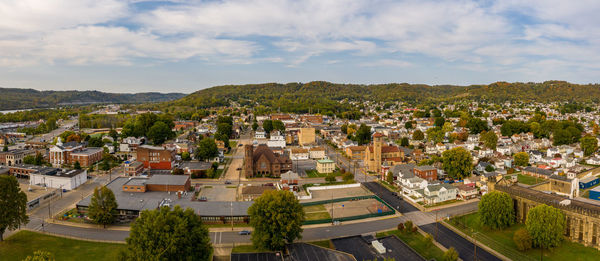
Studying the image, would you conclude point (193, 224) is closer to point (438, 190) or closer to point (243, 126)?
point (438, 190)

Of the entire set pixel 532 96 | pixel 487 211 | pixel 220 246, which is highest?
pixel 532 96

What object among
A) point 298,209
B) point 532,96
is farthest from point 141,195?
point 532,96

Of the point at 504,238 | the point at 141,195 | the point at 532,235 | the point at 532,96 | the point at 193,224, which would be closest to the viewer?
the point at 193,224

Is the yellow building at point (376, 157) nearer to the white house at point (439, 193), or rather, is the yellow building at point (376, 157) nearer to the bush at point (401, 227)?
the white house at point (439, 193)

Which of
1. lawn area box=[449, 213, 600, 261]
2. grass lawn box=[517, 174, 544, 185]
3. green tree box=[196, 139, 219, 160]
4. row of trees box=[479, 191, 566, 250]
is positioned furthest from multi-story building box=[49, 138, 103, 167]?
grass lawn box=[517, 174, 544, 185]

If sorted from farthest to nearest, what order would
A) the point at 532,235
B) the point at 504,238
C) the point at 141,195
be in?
the point at 141,195 → the point at 504,238 → the point at 532,235

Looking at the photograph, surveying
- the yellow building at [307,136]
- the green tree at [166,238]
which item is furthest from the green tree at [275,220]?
the yellow building at [307,136]
